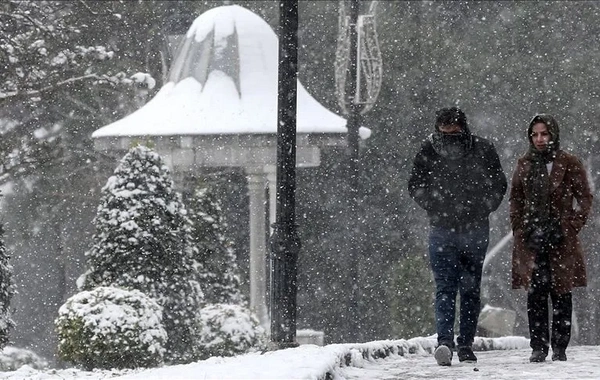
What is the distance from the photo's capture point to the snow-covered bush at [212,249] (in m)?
17.5

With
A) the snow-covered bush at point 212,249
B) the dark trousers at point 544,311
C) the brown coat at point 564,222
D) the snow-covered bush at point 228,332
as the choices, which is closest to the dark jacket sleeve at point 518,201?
the brown coat at point 564,222

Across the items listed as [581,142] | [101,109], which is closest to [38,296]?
[101,109]

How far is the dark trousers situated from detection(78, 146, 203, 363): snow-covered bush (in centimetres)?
574

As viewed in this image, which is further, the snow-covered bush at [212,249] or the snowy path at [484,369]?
the snow-covered bush at [212,249]

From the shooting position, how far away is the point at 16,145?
21.2 m

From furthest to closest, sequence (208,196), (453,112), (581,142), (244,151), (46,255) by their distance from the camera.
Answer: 1. (46,255)
2. (581,142)
3. (244,151)
4. (208,196)
5. (453,112)

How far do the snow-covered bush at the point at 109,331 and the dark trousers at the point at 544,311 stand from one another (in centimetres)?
473

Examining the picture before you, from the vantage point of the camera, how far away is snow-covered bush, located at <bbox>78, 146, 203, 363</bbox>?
13.7m

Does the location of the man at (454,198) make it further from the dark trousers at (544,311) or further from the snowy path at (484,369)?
the dark trousers at (544,311)

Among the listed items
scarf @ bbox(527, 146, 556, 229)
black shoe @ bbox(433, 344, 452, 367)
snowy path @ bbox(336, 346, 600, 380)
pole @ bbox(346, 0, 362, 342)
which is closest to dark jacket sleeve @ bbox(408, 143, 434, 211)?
scarf @ bbox(527, 146, 556, 229)

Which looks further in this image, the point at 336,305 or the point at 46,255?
the point at 46,255

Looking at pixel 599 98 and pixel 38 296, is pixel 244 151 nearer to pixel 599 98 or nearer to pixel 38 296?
pixel 599 98

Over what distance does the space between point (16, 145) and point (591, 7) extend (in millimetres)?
17954

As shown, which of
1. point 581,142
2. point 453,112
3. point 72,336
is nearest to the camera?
point 453,112
